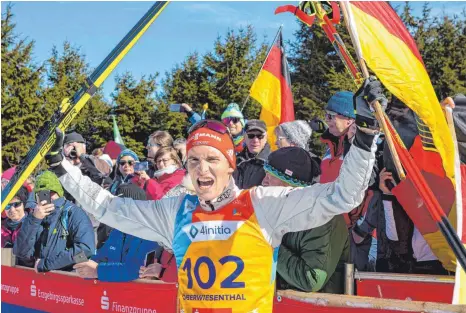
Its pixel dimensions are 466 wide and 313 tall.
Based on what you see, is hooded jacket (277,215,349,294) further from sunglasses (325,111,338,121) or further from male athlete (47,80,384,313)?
Result: sunglasses (325,111,338,121)

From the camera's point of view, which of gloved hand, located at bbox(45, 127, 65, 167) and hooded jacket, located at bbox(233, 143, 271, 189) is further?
hooded jacket, located at bbox(233, 143, 271, 189)

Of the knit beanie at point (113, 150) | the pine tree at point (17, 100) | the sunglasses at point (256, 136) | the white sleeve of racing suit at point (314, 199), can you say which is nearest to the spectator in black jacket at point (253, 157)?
the sunglasses at point (256, 136)

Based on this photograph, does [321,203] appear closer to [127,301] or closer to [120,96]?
[127,301]

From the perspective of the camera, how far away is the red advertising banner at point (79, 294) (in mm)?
4922

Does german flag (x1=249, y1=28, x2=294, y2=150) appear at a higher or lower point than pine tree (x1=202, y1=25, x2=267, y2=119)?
lower

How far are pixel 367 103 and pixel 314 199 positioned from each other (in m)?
0.55

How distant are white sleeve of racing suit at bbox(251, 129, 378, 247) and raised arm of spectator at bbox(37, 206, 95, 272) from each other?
2877 mm

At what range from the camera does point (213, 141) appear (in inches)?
133

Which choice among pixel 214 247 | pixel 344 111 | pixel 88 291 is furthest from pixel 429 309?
pixel 88 291

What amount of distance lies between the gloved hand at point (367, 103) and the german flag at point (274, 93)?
6.33m

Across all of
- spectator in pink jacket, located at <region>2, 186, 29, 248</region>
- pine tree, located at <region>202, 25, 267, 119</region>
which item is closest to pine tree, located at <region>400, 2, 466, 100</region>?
pine tree, located at <region>202, 25, 267, 119</region>

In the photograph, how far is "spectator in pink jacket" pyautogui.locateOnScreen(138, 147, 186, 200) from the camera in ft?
19.6

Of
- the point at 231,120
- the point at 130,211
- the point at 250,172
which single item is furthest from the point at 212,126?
the point at 231,120

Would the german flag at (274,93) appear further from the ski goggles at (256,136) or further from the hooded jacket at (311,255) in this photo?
the hooded jacket at (311,255)
